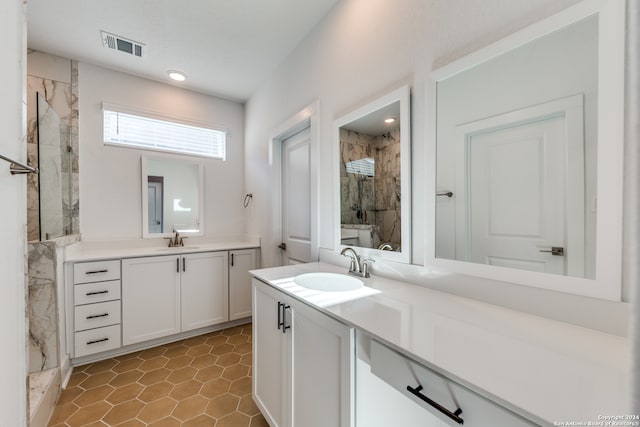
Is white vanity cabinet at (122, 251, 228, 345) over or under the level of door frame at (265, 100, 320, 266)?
under

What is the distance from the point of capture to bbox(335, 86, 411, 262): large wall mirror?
4.93ft

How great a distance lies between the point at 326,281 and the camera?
5.61 ft

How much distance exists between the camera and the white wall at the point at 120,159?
8.90 ft

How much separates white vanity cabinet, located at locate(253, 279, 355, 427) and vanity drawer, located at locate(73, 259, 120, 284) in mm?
1487

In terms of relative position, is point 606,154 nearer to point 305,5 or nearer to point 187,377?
point 305,5

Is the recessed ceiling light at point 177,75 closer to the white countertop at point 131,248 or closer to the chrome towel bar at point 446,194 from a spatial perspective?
the white countertop at point 131,248

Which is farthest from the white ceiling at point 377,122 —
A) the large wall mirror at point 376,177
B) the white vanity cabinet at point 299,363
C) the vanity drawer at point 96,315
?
the vanity drawer at point 96,315

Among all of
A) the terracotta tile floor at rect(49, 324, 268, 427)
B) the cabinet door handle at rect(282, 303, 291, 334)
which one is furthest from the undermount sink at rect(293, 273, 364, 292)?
the terracotta tile floor at rect(49, 324, 268, 427)

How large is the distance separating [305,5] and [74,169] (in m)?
2.51

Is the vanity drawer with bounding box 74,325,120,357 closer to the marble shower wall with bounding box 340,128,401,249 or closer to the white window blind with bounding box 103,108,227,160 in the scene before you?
the white window blind with bounding box 103,108,227,160

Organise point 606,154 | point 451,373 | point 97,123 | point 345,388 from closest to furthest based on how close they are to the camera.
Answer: point 451,373 → point 606,154 → point 345,388 → point 97,123

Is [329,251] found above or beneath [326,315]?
above

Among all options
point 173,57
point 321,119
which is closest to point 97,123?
point 173,57

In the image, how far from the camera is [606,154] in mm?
896
